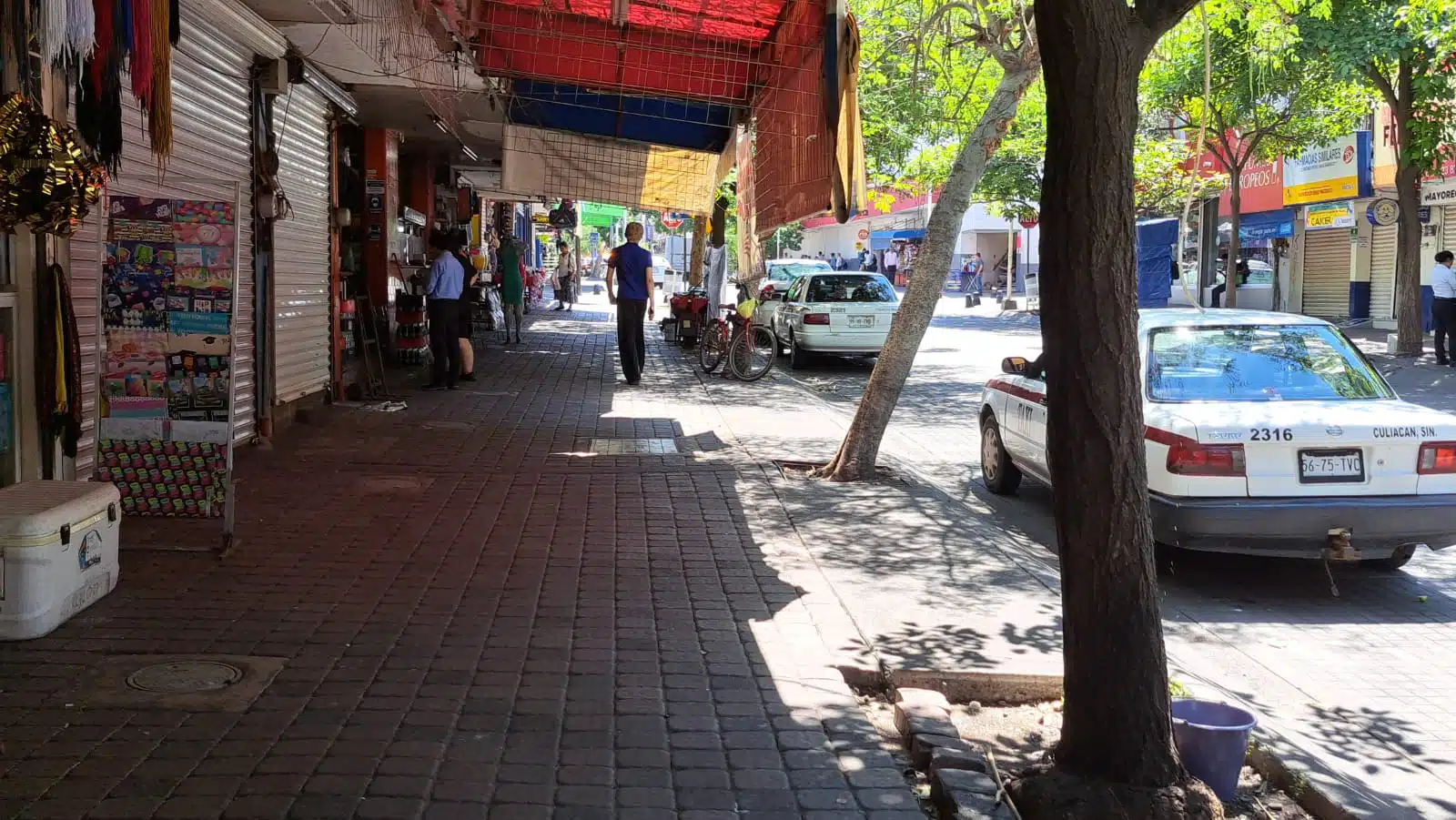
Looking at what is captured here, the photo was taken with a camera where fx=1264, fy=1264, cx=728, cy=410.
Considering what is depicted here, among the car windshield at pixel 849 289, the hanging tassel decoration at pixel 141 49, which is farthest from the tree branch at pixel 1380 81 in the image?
the hanging tassel decoration at pixel 141 49

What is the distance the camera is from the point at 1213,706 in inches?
179

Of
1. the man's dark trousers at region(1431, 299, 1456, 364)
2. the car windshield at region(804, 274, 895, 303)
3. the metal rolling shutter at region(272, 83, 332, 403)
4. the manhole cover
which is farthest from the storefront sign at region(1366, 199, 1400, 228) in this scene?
the manhole cover

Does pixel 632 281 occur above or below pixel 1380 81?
below

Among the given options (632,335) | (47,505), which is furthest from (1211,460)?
(632,335)

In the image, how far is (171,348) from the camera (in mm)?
6762

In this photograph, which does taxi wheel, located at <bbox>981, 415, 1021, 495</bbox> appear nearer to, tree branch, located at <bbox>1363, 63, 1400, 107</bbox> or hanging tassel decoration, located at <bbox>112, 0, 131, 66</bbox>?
hanging tassel decoration, located at <bbox>112, 0, 131, 66</bbox>

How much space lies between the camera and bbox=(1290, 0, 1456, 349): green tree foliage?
19.1 m

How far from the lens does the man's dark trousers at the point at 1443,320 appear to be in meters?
19.8

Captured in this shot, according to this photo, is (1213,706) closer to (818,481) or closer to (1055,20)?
(1055,20)

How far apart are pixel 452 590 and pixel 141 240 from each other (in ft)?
8.28

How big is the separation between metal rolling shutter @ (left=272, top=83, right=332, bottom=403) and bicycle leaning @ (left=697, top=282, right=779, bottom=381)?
599cm

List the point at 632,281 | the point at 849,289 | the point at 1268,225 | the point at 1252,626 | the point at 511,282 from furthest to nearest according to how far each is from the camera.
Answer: the point at 1268,225, the point at 511,282, the point at 849,289, the point at 632,281, the point at 1252,626

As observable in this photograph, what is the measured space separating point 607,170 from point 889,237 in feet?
209

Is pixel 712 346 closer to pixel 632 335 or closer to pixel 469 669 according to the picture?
pixel 632 335
